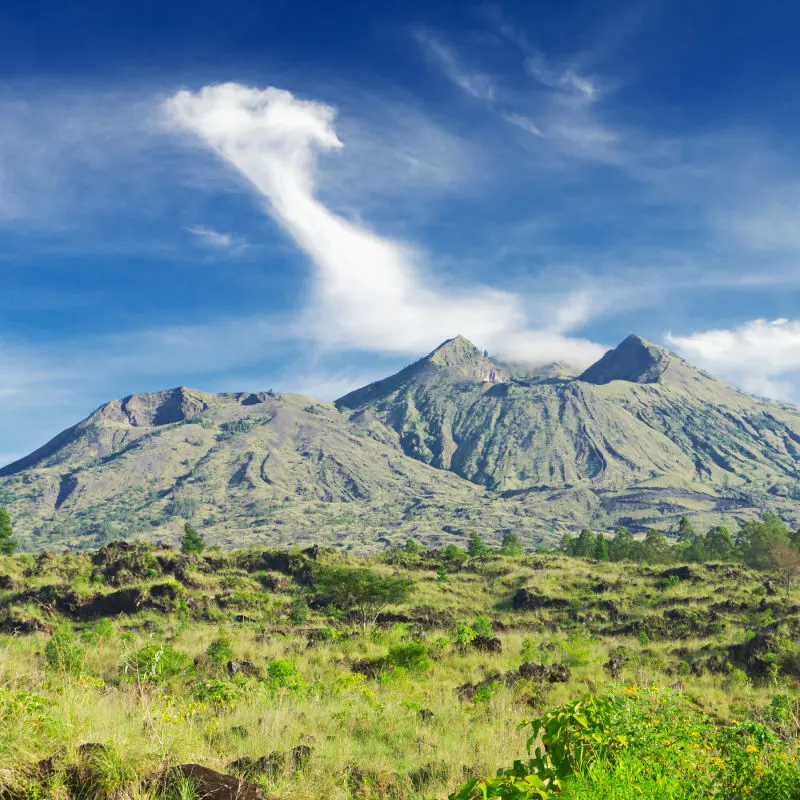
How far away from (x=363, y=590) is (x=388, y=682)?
18.7 meters

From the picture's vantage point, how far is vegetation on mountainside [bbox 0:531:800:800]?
4.30m

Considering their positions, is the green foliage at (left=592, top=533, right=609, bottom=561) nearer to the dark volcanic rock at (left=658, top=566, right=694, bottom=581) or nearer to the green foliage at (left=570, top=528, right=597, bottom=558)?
the green foliage at (left=570, top=528, right=597, bottom=558)

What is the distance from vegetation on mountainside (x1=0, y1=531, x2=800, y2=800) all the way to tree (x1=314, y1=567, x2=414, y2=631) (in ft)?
0.96

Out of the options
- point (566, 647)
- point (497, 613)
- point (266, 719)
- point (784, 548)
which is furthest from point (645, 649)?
point (784, 548)

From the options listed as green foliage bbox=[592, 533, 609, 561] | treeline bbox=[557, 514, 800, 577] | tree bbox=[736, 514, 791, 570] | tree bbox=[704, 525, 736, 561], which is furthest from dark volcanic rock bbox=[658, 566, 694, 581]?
tree bbox=[704, 525, 736, 561]

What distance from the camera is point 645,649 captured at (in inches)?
925

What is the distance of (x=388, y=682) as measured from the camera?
13922 mm

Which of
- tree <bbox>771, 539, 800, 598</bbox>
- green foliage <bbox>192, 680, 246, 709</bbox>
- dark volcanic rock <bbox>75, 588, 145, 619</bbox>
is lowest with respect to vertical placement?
tree <bbox>771, 539, 800, 598</bbox>

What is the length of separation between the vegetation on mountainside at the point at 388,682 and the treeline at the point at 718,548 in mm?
7479

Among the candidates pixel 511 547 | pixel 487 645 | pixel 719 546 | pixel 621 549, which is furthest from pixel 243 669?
pixel 719 546

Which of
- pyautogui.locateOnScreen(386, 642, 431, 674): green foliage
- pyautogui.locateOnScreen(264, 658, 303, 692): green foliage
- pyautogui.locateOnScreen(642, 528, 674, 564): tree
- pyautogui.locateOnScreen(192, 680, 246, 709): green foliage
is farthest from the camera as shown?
pyautogui.locateOnScreen(642, 528, 674, 564): tree

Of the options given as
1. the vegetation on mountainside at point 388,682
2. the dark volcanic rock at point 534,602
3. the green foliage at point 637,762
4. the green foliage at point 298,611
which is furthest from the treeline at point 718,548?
the green foliage at point 637,762

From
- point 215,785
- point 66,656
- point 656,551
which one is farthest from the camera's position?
point 656,551

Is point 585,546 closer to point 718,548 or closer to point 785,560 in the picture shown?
point 718,548
